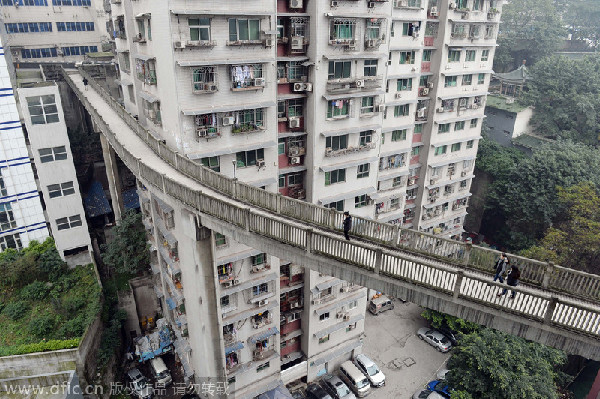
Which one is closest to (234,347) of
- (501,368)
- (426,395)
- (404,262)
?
(404,262)

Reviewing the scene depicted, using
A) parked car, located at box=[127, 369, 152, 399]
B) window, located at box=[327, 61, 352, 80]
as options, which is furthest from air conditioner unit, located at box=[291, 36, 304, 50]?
parked car, located at box=[127, 369, 152, 399]

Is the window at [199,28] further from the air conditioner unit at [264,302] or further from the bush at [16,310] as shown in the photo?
the bush at [16,310]

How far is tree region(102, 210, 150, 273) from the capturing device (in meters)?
27.1

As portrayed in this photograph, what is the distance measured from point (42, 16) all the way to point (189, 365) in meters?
39.1

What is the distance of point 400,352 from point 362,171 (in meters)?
15.1

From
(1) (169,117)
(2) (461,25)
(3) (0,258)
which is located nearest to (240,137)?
(1) (169,117)

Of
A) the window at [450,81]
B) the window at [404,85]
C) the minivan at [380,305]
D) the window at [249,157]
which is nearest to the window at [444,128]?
the window at [450,81]

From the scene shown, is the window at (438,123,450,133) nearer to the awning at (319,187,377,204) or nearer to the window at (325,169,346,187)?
the awning at (319,187,377,204)

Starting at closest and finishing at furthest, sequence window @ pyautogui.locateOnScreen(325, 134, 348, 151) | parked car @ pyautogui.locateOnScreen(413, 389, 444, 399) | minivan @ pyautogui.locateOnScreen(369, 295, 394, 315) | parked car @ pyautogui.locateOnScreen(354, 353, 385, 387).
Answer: window @ pyautogui.locateOnScreen(325, 134, 348, 151) → parked car @ pyautogui.locateOnScreen(413, 389, 444, 399) → parked car @ pyautogui.locateOnScreen(354, 353, 385, 387) → minivan @ pyautogui.locateOnScreen(369, 295, 394, 315)

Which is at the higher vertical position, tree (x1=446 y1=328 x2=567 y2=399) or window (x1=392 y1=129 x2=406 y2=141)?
window (x1=392 y1=129 x2=406 y2=141)

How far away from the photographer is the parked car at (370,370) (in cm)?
2681

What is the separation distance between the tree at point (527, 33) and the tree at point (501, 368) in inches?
1907

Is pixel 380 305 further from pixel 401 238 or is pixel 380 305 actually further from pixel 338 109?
pixel 401 238

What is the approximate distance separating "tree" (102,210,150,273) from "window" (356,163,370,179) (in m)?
15.5
